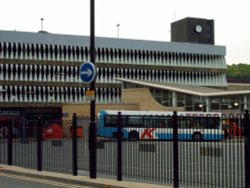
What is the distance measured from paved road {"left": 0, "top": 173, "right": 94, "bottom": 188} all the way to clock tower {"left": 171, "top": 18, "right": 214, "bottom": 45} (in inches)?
3533

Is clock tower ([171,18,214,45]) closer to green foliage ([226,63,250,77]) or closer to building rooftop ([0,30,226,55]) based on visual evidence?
building rooftop ([0,30,226,55])

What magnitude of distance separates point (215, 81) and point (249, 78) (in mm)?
16643

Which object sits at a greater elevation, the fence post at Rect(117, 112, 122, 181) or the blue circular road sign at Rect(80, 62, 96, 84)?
the blue circular road sign at Rect(80, 62, 96, 84)

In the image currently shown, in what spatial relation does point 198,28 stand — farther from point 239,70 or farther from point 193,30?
point 239,70

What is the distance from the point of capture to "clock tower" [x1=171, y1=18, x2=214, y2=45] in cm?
10712

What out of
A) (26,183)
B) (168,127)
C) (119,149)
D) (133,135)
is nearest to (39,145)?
(26,183)

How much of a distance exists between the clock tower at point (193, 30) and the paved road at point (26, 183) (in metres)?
89.7

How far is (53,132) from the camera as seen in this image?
21.1 meters

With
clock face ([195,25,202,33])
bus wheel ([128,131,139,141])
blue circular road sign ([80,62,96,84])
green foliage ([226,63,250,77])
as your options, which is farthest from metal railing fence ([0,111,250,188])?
green foliage ([226,63,250,77])

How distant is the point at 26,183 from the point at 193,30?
304 ft

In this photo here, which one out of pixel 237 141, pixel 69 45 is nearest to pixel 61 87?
pixel 69 45

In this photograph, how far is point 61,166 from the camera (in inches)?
816

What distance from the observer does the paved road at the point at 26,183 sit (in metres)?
16.7

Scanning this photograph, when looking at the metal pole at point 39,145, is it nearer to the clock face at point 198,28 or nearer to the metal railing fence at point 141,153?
the metal railing fence at point 141,153
